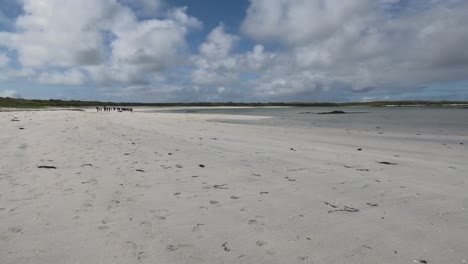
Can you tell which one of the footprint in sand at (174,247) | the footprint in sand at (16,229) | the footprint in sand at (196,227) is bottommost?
the footprint in sand at (174,247)

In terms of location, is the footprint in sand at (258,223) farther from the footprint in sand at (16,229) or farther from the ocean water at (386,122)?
the ocean water at (386,122)

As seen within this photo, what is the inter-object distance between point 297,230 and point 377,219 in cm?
131

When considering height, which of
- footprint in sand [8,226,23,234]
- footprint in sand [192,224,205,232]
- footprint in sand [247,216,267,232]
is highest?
footprint in sand [8,226,23,234]

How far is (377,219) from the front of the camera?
496 centimetres

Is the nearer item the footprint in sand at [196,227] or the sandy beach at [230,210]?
the sandy beach at [230,210]

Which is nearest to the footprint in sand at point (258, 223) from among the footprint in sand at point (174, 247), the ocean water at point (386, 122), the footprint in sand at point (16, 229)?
the footprint in sand at point (174, 247)

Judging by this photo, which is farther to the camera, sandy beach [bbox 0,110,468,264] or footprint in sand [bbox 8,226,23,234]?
footprint in sand [bbox 8,226,23,234]

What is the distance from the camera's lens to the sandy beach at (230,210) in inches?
156

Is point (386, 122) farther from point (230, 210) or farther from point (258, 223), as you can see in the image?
point (258, 223)

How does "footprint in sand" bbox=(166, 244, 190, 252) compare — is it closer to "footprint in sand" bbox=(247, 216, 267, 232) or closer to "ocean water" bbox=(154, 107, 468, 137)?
"footprint in sand" bbox=(247, 216, 267, 232)

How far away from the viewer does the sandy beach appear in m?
3.96

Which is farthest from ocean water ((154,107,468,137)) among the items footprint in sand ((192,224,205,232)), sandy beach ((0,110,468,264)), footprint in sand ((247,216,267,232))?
footprint in sand ((192,224,205,232))

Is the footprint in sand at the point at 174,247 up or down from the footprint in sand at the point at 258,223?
down

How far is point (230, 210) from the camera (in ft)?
17.7
